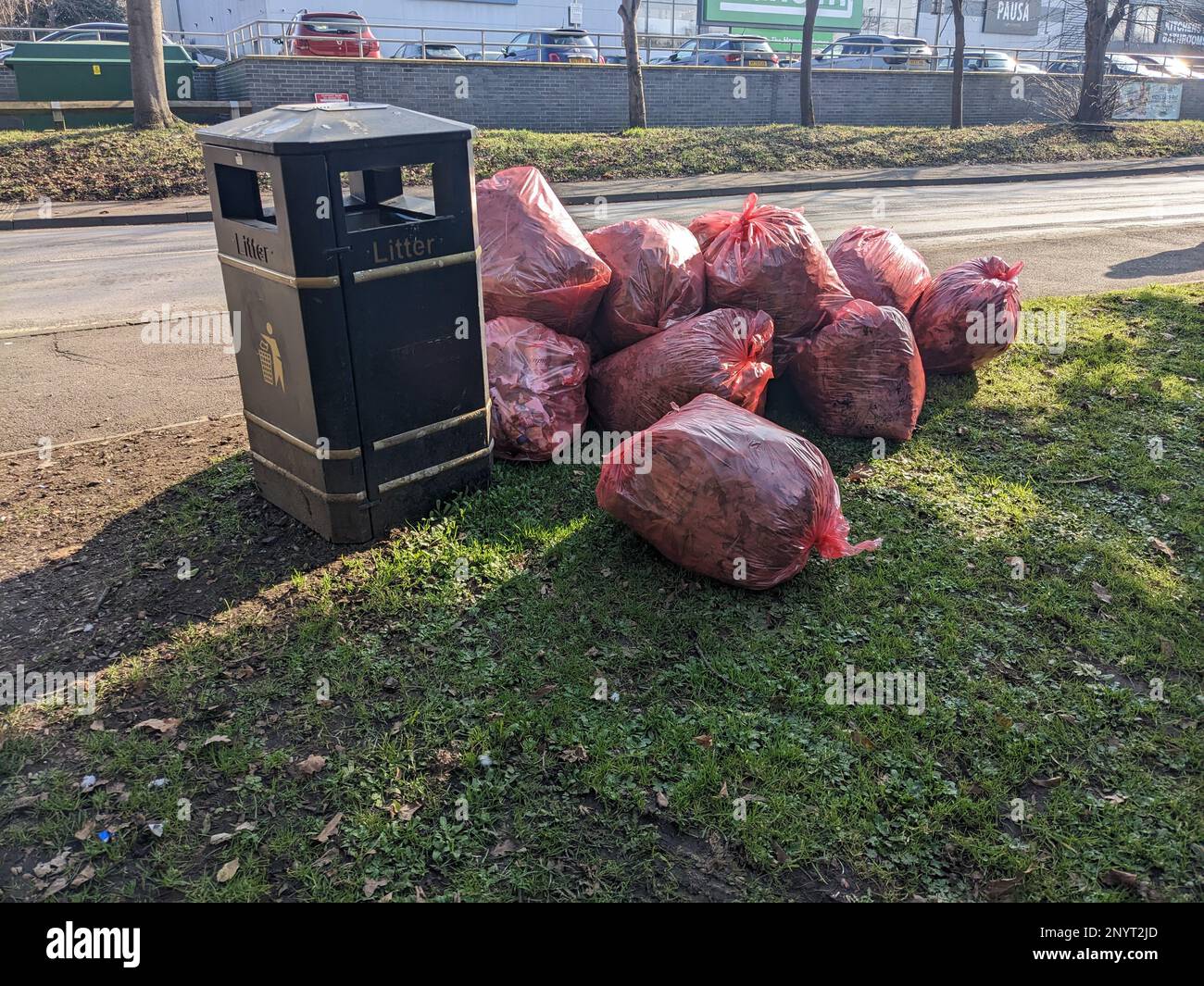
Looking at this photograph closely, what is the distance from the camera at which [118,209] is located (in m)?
14.2

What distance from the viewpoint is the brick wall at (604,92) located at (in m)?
19.9

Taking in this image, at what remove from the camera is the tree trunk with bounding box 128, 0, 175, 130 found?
1642 centimetres

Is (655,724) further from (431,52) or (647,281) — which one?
(431,52)

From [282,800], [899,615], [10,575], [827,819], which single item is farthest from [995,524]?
[10,575]

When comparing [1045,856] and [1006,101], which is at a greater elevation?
[1006,101]

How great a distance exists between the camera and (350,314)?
4.00m

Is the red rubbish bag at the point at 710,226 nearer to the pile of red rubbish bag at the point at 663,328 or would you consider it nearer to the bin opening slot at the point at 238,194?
the pile of red rubbish bag at the point at 663,328

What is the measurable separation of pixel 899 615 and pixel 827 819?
127 centimetres

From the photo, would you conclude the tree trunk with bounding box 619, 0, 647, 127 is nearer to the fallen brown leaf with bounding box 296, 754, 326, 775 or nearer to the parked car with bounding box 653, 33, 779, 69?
the parked car with bounding box 653, 33, 779, 69

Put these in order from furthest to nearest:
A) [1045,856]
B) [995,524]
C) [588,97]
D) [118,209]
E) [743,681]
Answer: [588,97] → [118,209] → [995,524] → [743,681] → [1045,856]

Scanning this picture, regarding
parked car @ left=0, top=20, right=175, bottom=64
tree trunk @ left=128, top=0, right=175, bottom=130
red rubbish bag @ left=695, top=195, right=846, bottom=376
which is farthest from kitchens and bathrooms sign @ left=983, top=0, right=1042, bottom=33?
red rubbish bag @ left=695, top=195, right=846, bottom=376

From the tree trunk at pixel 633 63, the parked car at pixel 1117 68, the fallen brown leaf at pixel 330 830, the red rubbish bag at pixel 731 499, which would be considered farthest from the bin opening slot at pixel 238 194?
the parked car at pixel 1117 68

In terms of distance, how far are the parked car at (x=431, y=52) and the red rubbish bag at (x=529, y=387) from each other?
1849 cm

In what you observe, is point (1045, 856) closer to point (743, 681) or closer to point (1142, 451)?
point (743, 681)
